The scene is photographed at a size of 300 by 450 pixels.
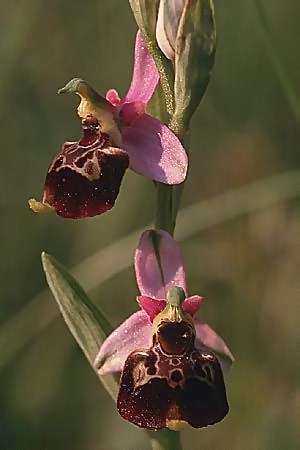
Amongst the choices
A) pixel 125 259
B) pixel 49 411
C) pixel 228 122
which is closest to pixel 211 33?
pixel 125 259

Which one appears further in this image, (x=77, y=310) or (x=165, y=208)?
(x=77, y=310)

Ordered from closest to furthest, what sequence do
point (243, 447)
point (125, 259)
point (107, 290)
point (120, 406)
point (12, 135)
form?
point (120, 406) → point (243, 447) → point (125, 259) → point (107, 290) → point (12, 135)

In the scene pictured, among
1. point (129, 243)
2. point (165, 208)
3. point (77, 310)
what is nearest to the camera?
point (165, 208)

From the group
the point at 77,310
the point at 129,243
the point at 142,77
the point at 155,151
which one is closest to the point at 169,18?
the point at 142,77

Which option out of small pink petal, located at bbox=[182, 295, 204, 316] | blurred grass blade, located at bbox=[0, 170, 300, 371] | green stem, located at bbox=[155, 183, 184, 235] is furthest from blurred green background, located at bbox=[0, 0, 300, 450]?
green stem, located at bbox=[155, 183, 184, 235]

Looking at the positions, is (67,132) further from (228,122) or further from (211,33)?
(211,33)

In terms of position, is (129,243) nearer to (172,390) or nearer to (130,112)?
(130,112)
